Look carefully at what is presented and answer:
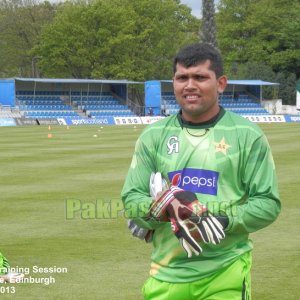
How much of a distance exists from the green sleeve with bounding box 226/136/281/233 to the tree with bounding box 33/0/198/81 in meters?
79.2

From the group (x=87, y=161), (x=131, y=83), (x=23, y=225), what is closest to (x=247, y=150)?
(x=23, y=225)

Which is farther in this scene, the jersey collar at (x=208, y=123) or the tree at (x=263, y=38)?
the tree at (x=263, y=38)

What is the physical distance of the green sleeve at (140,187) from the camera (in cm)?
445

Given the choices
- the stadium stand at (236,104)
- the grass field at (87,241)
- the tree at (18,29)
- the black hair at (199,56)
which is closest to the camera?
the black hair at (199,56)

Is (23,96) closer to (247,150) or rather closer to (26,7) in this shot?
(26,7)

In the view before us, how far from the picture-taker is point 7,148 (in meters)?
31.0

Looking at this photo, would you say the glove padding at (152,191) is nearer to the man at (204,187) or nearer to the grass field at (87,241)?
the man at (204,187)

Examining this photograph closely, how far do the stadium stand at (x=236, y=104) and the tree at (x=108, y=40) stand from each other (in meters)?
6.20

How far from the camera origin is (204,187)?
4.44 meters

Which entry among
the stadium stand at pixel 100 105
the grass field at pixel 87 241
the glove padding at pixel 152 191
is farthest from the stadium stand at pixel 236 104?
the glove padding at pixel 152 191

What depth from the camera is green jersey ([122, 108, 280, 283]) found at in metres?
4.41

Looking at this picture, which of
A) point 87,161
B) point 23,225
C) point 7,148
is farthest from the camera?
point 7,148

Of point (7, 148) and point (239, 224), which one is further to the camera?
point (7, 148)

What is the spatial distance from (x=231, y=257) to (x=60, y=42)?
8078 centimetres
